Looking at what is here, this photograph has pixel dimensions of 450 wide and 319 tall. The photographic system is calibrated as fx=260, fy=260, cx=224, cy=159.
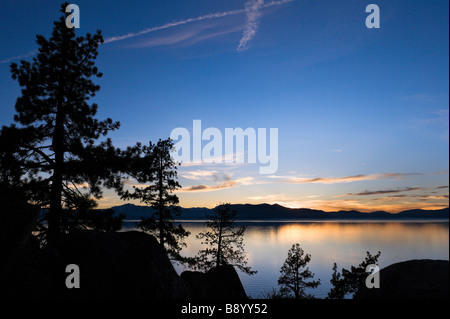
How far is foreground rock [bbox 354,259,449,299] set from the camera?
7746 millimetres

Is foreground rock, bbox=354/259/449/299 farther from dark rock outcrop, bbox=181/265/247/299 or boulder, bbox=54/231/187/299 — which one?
dark rock outcrop, bbox=181/265/247/299

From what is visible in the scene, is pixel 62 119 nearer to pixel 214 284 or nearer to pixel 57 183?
pixel 57 183

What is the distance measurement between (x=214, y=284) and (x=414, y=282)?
17221 mm

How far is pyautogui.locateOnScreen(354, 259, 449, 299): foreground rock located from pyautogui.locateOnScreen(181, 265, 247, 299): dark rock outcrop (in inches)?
585

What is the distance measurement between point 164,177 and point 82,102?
11448 mm

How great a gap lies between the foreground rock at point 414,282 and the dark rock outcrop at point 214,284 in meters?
14.9

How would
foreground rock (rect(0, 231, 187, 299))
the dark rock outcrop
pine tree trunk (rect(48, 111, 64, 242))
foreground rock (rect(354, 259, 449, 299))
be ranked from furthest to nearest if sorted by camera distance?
the dark rock outcrop < pine tree trunk (rect(48, 111, 64, 242)) < foreground rock (rect(354, 259, 449, 299)) < foreground rock (rect(0, 231, 187, 299))

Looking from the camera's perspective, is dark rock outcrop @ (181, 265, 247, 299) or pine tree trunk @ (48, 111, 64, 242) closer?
pine tree trunk @ (48, 111, 64, 242)

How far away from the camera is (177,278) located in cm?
880

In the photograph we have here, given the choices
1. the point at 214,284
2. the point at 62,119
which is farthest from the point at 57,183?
the point at 214,284

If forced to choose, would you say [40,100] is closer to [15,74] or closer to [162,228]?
[15,74]

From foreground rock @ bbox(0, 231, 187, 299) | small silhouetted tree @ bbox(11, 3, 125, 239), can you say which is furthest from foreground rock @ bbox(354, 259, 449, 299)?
small silhouetted tree @ bbox(11, 3, 125, 239)

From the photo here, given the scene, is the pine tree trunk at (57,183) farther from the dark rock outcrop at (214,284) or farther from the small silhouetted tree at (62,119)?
the dark rock outcrop at (214,284)

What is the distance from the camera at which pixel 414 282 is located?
8.32 m
